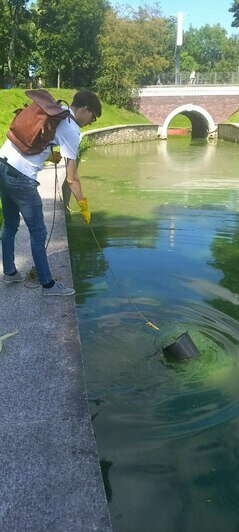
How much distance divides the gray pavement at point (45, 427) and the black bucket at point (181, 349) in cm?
77

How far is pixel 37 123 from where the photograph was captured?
3.40 metres

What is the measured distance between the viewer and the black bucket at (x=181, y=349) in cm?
369

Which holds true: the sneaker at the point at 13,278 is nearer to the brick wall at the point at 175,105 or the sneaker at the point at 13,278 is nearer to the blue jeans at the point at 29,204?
the blue jeans at the point at 29,204

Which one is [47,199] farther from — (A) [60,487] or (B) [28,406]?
(A) [60,487]

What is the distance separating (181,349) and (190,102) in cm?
3230

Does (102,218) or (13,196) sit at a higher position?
(13,196)

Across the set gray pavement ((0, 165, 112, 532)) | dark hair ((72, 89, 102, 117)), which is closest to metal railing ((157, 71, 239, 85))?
dark hair ((72, 89, 102, 117))

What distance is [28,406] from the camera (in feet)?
8.41

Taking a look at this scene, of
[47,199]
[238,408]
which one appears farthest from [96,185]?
[238,408]

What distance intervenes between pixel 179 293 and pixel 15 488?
347 cm

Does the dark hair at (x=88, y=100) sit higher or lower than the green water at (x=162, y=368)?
higher

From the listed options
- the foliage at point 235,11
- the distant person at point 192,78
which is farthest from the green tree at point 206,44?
the distant person at point 192,78

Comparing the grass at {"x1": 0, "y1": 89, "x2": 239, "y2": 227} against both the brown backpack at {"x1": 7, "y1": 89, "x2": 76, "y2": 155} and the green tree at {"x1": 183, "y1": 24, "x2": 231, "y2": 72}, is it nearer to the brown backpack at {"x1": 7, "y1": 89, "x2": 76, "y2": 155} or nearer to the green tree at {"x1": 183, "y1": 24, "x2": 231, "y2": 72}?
the brown backpack at {"x1": 7, "y1": 89, "x2": 76, "y2": 155}

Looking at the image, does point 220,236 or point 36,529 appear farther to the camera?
point 220,236
